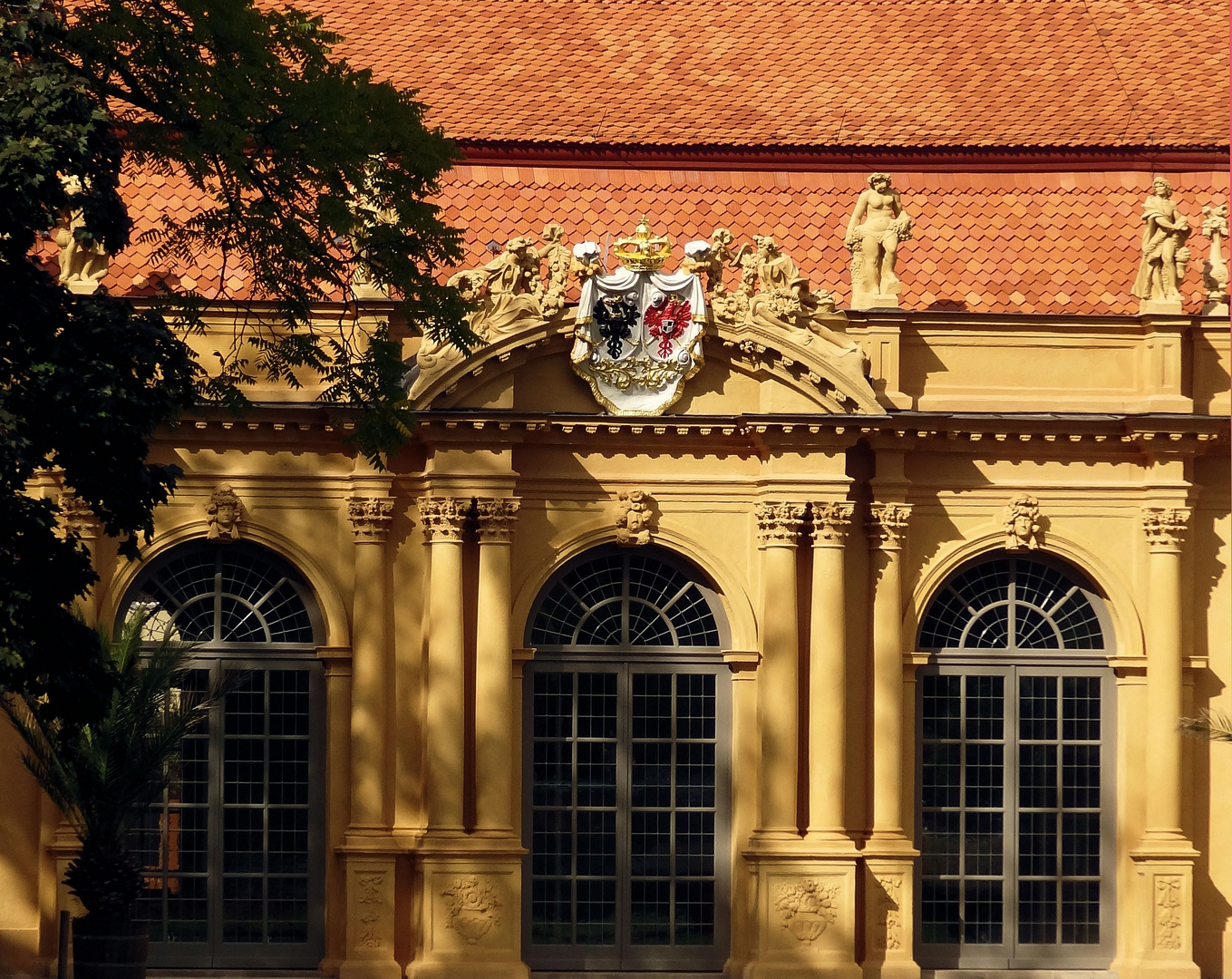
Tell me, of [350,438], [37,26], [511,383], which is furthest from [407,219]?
[511,383]

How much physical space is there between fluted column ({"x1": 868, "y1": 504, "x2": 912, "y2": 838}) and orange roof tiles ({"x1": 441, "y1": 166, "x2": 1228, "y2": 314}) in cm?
278

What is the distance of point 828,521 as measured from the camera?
27.9 metres

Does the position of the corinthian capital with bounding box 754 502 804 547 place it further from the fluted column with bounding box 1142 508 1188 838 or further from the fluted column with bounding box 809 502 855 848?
the fluted column with bounding box 1142 508 1188 838

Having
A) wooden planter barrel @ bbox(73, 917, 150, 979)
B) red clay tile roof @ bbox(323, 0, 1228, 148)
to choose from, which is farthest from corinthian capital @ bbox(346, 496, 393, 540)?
wooden planter barrel @ bbox(73, 917, 150, 979)

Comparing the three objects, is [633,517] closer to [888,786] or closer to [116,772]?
[888,786]

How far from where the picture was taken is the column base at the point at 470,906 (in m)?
27.2

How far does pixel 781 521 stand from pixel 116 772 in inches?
301

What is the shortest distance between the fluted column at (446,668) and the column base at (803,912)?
3.36 meters

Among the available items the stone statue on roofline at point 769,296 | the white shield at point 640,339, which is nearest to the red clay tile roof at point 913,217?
the stone statue on roofline at point 769,296

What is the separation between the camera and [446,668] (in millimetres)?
27516

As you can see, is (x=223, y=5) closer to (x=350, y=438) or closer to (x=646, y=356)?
(x=350, y=438)

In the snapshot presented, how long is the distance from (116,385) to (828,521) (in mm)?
11205

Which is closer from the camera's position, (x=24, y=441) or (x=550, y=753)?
(x=24, y=441)

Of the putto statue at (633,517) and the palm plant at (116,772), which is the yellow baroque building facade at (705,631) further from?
the palm plant at (116,772)
